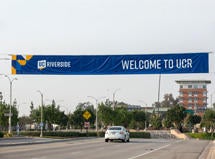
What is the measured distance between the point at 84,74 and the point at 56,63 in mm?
2043

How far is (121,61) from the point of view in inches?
1277

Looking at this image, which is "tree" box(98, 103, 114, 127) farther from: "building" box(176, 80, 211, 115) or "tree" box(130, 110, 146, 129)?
"building" box(176, 80, 211, 115)

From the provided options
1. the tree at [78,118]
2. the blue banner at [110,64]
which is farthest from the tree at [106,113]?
the blue banner at [110,64]

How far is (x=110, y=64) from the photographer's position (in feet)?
107

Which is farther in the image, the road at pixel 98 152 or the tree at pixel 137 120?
the tree at pixel 137 120

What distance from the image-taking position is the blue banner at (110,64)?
3123 centimetres

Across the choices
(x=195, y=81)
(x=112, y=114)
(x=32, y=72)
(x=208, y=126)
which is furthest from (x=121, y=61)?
(x=195, y=81)

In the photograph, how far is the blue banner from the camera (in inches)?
1230

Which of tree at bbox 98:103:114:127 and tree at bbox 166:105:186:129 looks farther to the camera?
tree at bbox 166:105:186:129

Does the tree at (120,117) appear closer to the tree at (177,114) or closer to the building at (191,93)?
the tree at (177,114)

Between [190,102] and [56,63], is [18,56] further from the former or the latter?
[190,102]

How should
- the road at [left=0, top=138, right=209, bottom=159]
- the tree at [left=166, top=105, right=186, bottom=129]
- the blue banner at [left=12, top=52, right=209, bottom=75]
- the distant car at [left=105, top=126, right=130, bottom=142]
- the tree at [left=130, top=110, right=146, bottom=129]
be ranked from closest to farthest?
the road at [left=0, top=138, right=209, bottom=159]
the blue banner at [left=12, top=52, right=209, bottom=75]
the distant car at [left=105, top=126, right=130, bottom=142]
the tree at [left=166, top=105, right=186, bottom=129]
the tree at [left=130, top=110, right=146, bottom=129]

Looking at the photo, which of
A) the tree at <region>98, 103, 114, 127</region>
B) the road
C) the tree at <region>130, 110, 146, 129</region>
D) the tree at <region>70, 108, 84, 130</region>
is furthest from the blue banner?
the tree at <region>130, 110, 146, 129</region>

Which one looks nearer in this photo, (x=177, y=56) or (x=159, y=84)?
(x=177, y=56)
